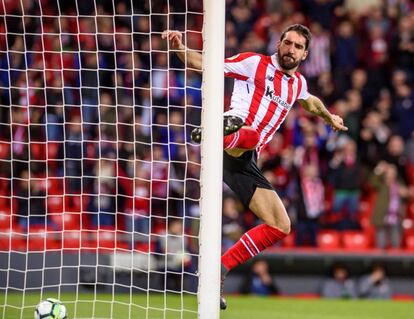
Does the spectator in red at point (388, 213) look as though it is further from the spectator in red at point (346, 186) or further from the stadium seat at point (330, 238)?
the stadium seat at point (330, 238)

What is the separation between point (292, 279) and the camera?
1578cm

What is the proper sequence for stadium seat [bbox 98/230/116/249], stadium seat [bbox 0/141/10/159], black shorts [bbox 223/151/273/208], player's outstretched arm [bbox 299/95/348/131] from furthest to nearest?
stadium seat [bbox 0/141/10/159] → stadium seat [bbox 98/230/116/249] → player's outstretched arm [bbox 299/95/348/131] → black shorts [bbox 223/151/273/208]

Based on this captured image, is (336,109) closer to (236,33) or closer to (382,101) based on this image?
(382,101)

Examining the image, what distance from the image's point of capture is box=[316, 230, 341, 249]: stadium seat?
16.2 meters

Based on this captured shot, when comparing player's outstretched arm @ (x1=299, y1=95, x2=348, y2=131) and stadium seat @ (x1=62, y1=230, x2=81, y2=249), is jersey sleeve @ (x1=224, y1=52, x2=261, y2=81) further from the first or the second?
stadium seat @ (x1=62, y1=230, x2=81, y2=249)

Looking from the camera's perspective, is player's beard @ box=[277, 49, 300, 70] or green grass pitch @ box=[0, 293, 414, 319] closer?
player's beard @ box=[277, 49, 300, 70]

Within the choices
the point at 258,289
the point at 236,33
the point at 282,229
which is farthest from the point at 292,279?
the point at 282,229

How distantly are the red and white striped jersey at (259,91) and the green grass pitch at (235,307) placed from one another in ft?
8.56

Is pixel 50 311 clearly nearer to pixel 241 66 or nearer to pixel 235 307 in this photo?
pixel 241 66

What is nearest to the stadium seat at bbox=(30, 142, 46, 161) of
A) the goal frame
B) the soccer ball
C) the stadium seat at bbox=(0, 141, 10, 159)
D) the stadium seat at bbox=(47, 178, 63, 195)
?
the stadium seat at bbox=(0, 141, 10, 159)

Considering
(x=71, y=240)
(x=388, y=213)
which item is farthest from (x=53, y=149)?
(x=388, y=213)

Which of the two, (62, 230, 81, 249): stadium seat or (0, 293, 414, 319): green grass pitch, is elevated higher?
(62, 230, 81, 249): stadium seat

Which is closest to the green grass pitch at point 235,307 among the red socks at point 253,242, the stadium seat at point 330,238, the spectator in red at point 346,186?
the stadium seat at point 330,238

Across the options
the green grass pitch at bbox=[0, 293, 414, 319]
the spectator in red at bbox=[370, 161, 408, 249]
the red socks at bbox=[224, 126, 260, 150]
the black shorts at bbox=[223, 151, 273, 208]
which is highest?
the red socks at bbox=[224, 126, 260, 150]
